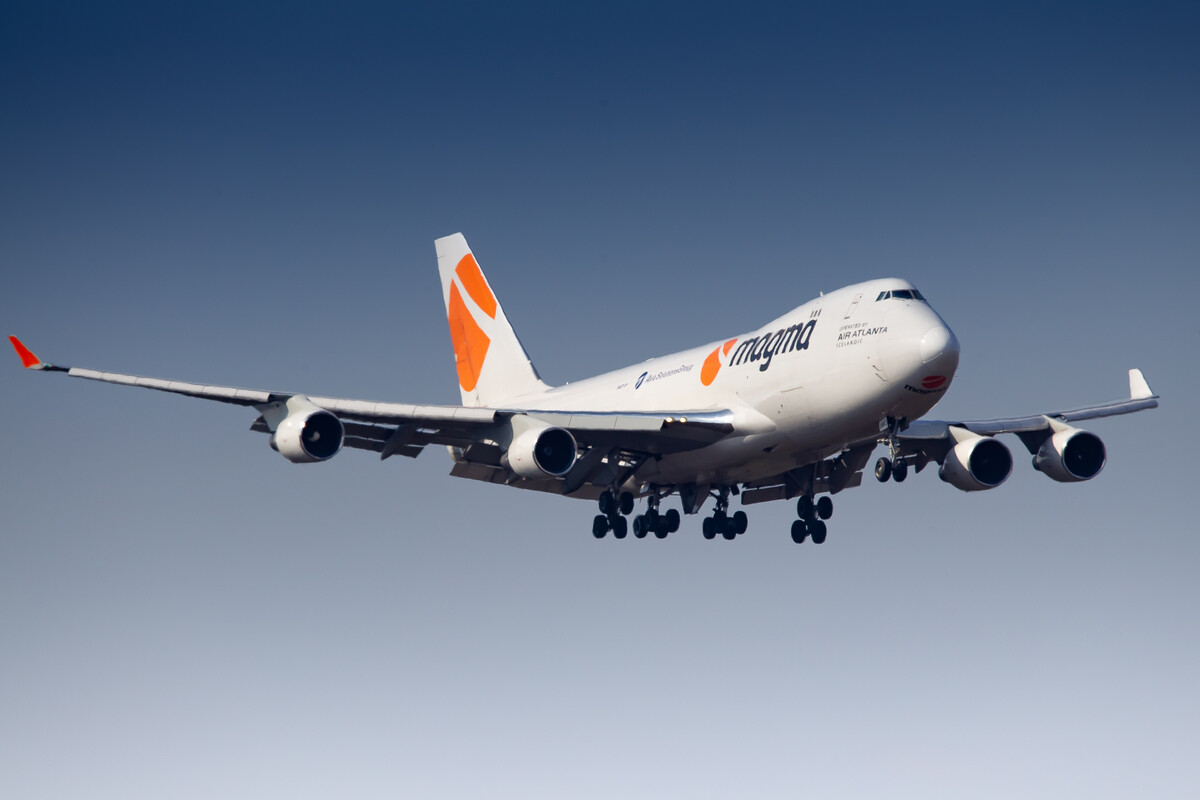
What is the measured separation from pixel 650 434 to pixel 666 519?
19.5 ft

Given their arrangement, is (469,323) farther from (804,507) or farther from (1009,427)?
(1009,427)

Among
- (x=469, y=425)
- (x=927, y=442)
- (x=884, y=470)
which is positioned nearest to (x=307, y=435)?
(x=469, y=425)

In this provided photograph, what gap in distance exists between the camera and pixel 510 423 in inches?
1469

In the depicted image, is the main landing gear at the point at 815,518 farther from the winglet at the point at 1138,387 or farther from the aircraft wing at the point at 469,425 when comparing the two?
the winglet at the point at 1138,387

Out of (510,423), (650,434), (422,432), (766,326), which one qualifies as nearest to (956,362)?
(766,326)

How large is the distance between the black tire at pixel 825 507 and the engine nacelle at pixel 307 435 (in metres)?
15.9

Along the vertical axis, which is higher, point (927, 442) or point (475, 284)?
point (475, 284)

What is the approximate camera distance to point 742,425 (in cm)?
3675

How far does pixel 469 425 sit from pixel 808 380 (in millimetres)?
9628

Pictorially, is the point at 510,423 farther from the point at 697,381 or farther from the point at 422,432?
the point at 697,381

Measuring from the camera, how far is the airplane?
33906mm

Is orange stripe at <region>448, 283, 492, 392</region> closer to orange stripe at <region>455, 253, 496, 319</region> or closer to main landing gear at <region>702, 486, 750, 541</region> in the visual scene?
orange stripe at <region>455, 253, 496, 319</region>

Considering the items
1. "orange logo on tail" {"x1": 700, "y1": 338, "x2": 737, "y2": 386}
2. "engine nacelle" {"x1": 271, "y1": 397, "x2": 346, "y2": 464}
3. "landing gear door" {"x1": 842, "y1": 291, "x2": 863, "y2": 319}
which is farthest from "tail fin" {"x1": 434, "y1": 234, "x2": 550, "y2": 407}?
"landing gear door" {"x1": 842, "y1": 291, "x2": 863, "y2": 319}

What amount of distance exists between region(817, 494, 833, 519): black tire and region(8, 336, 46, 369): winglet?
76.7 ft
